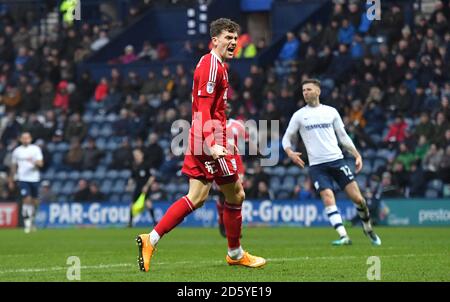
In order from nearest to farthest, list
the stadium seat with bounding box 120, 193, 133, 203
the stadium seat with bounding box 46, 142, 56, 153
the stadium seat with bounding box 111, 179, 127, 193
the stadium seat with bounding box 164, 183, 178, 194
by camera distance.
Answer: the stadium seat with bounding box 164, 183, 178, 194, the stadium seat with bounding box 120, 193, 133, 203, the stadium seat with bounding box 111, 179, 127, 193, the stadium seat with bounding box 46, 142, 56, 153

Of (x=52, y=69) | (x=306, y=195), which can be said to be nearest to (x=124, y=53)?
(x=52, y=69)

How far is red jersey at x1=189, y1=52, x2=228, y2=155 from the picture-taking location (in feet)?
37.0

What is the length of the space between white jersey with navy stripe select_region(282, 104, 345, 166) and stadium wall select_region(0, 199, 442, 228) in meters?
9.45

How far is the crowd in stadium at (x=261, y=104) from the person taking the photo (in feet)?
91.6

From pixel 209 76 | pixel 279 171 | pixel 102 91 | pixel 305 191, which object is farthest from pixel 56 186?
pixel 209 76

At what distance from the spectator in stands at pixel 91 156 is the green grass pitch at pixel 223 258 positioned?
1141 cm

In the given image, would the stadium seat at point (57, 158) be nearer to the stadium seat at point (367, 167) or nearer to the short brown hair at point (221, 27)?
the stadium seat at point (367, 167)

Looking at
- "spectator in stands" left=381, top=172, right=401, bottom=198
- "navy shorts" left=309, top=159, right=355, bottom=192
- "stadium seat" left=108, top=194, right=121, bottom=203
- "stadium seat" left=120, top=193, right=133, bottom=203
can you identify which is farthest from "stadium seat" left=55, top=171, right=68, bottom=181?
"navy shorts" left=309, top=159, right=355, bottom=192

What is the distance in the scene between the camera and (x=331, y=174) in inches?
675

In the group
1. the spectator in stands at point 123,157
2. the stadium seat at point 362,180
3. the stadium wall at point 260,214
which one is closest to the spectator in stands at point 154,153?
the stadium wall at point 260,214
